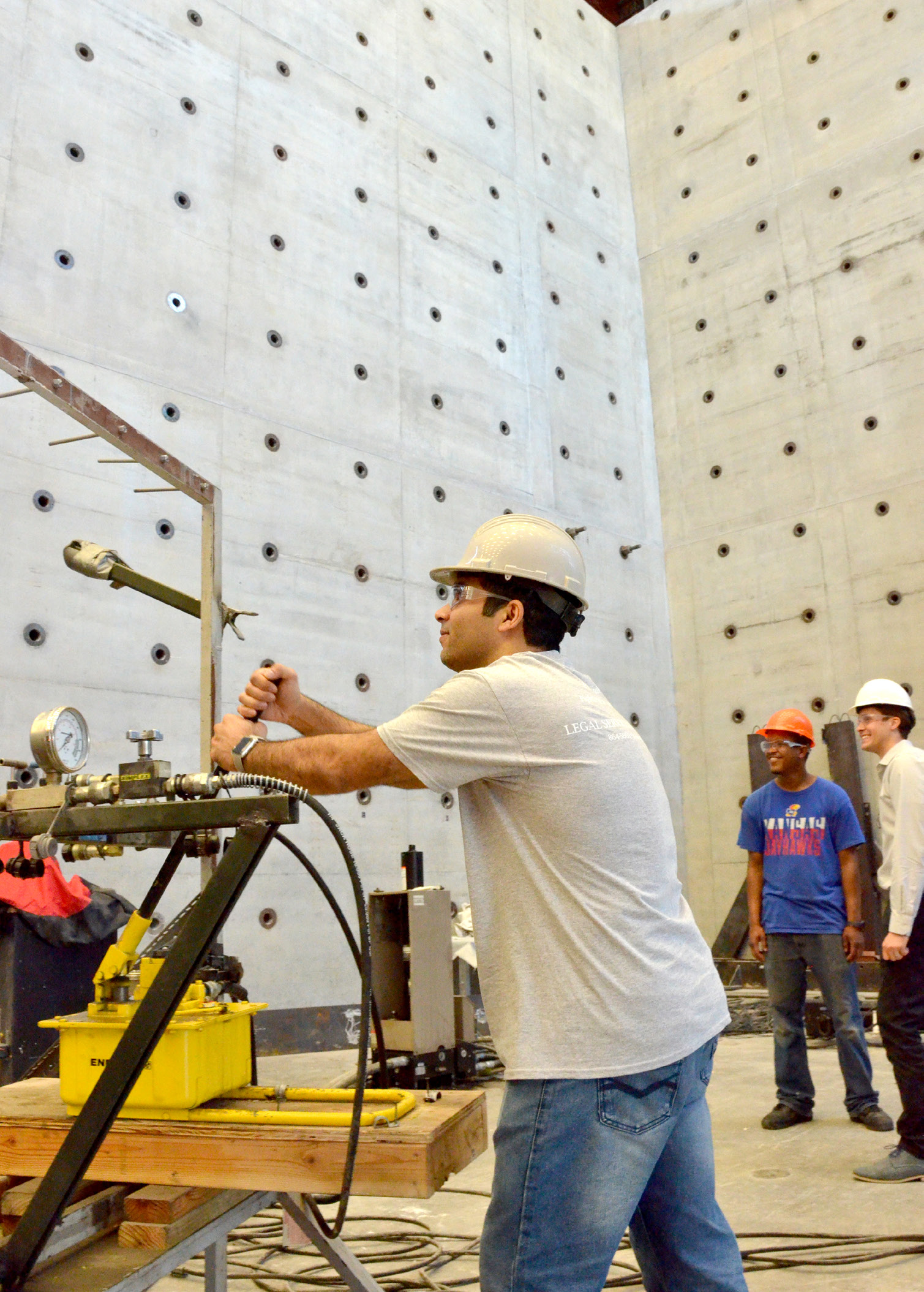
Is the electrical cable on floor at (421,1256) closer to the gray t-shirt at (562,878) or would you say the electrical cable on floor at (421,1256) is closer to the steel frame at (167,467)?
the steel frame at (167,467)

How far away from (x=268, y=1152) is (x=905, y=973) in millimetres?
2943

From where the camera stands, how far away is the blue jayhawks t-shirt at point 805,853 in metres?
4.73

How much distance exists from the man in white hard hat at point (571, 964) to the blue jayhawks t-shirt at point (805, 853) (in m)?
3.21

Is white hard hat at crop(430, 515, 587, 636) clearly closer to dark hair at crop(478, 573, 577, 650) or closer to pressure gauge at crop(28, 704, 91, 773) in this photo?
dark hair at crop(478, 573, 577, 650)

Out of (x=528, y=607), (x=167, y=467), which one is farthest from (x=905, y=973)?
(x=167, y=467)

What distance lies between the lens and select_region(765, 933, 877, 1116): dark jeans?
4523mm

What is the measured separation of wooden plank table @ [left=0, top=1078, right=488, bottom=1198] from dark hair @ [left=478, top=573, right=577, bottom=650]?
81 cm

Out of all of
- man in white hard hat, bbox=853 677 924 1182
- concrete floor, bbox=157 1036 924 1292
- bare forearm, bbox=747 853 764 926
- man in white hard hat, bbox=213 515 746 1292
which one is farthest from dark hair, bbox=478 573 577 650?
bare forearm, bbox=747 853 764 926

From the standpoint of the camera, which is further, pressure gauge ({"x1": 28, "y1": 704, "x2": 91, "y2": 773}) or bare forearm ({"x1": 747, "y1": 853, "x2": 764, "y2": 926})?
bare forearm ({"x1": 747, "y1": 853, "x2": 764, "y2": 926})

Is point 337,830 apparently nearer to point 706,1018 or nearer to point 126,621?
point 706,1018

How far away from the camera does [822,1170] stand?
3.88 meters

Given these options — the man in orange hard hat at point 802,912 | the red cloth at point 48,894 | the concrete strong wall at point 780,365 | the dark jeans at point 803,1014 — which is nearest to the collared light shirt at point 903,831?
the man in orange hard hat at point 802,912

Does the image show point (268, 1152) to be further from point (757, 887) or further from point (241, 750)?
point (757, 887)

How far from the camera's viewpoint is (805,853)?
15.9ft
